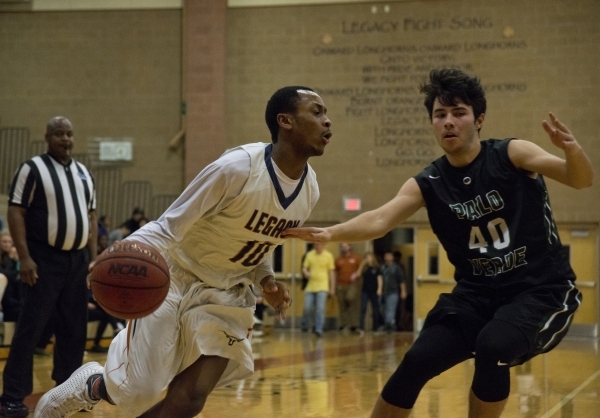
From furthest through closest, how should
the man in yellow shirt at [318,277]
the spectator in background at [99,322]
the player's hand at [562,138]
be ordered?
the man in yellow shirt at [318,277] → the spectator in background at [99,322] → the player's hand at [562,138]

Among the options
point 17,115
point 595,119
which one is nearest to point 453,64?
point 595,119

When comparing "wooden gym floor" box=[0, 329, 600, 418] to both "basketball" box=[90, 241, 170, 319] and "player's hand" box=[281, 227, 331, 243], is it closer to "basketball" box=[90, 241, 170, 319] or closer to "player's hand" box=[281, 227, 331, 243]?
"player's hand" box=[281, 227, 331, 243]

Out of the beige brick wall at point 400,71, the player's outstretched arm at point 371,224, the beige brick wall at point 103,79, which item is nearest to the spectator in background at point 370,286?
the beige brick wall at point 400,71

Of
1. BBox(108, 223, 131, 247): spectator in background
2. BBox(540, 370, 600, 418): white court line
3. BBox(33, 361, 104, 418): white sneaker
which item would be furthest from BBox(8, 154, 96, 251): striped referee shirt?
BBox(108, 223, 131, 247): spectator in background

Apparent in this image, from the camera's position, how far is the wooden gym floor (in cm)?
594

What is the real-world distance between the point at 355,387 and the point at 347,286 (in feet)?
32.0

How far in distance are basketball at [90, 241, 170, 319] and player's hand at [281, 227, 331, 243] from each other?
2.03 feet

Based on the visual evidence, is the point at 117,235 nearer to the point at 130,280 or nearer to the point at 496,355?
the point at 130,280

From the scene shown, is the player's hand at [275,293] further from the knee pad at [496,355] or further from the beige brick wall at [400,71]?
the beige brick wall at [400,71]

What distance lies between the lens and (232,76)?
17969 mm

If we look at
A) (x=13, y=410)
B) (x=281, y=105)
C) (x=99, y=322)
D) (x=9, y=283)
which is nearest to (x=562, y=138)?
(x=281, y=105)

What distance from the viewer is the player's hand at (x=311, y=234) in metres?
3.77

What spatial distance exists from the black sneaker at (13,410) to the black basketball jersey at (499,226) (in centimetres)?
313

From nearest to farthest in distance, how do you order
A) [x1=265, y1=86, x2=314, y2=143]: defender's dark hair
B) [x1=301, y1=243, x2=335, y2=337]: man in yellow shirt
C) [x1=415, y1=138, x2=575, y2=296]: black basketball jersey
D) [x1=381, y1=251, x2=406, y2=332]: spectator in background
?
[x1=415, y1=138, x2=575, y2=296]: black basketball jersey < [x1=265, y1=86, x2=314, y2=143]: defender's dark hair < [x1=301, y1=243, x2=335, y2=337]: man in yellow shirt < [x1=381, y1=251, x2=406, y2=332]: spectator in background
